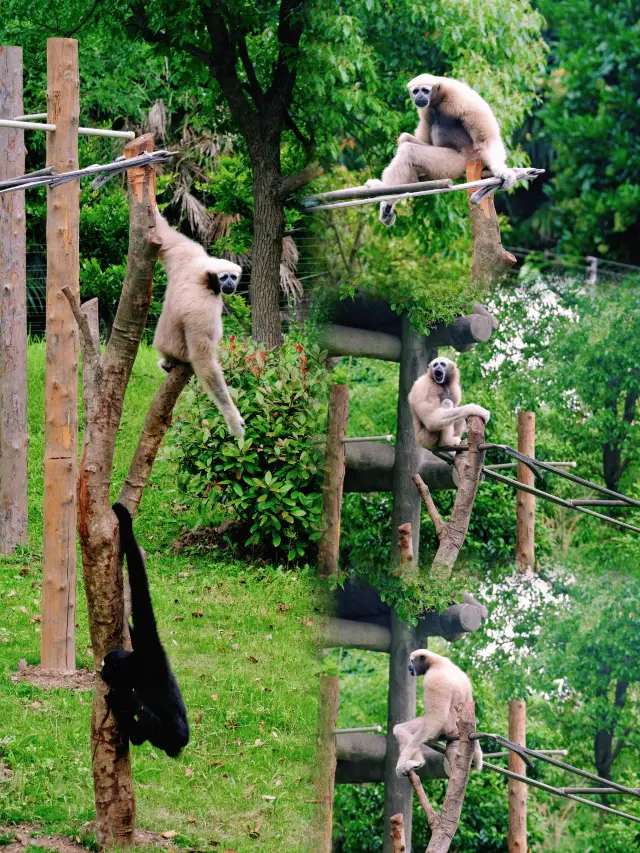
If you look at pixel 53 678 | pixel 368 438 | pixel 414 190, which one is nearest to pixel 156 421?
pixel 368 438

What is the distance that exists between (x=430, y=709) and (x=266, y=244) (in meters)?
5.03

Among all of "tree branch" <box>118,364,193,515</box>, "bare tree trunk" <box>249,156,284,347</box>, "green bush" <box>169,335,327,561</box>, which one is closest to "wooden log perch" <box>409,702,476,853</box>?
"tree branch" <box>118,364,193,515</box>

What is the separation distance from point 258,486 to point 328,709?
9.79 feet

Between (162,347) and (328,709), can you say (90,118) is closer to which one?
(162,347)

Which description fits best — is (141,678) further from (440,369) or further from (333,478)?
(440,369)

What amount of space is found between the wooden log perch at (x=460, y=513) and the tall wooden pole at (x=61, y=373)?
2496 millimetres

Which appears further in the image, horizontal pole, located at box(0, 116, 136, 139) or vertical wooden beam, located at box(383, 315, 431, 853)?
horizontal pole, located at box(0, 116, 136, 139)

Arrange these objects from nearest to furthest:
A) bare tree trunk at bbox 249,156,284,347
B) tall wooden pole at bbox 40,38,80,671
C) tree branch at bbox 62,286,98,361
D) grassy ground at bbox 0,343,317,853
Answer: tree branch at bbox 62,286,98,361 < grassy ground at bbox 0,343,317,853 < tall wooden pole at bbox 40,38,80,671 < bare tree trunk at bbox 249,156,284,347

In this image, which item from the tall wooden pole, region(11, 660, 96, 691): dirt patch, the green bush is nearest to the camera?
the tall wooden pole

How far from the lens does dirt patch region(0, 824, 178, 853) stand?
3336mm

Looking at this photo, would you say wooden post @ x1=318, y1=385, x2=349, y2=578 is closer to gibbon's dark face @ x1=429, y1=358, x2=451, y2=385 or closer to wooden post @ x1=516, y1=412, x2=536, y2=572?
gibbon's dark face @ x1=429, y1=358, x2=451, y2=385

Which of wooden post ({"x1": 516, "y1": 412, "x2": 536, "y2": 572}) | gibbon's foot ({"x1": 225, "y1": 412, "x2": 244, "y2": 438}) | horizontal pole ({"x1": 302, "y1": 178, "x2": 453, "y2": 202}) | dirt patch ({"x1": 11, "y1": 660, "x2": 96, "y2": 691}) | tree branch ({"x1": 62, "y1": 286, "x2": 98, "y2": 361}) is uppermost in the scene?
horizontal pole ({"x1": 302, "y1": 178, "x2": 453, "y2": 202})

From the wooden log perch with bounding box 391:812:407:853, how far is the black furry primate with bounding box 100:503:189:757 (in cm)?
86

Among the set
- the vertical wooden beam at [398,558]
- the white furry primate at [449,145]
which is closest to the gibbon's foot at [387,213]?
the white furry primate at [449,145]
